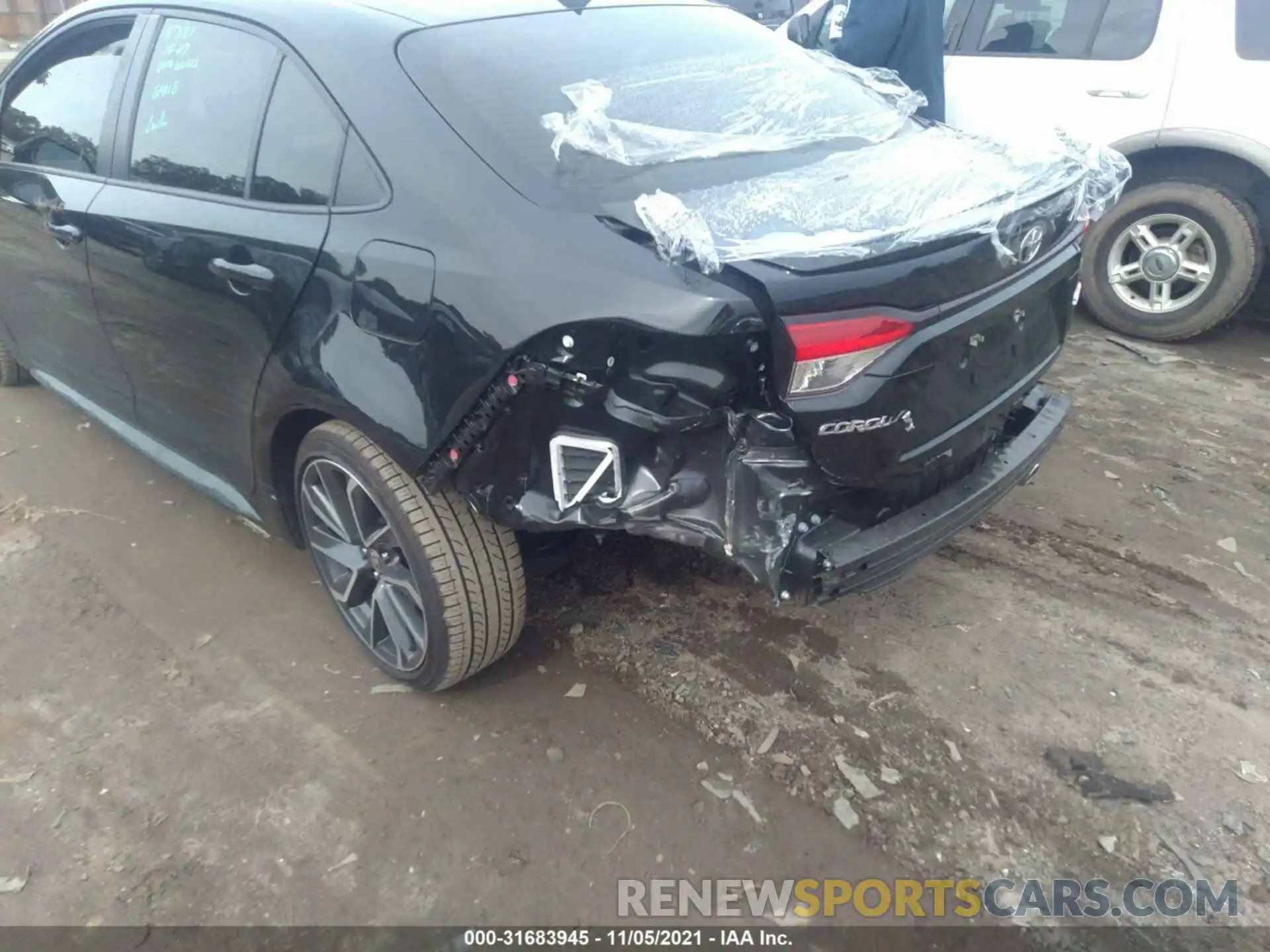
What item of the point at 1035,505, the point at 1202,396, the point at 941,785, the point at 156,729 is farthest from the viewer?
the point at 1202,396

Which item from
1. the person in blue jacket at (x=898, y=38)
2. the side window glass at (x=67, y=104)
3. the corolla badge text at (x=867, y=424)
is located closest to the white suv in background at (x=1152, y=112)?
the person in blue jacket at (x=898, y=38)

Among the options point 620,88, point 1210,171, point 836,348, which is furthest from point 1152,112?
point 836,348

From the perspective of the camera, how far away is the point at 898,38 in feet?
14.8

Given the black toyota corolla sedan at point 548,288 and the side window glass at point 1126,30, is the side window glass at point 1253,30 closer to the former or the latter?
the side window glass at point 1126,30

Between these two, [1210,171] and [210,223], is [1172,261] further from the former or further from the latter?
[210,223]

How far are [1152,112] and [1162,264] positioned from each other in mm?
775

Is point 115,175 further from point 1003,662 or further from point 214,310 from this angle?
point 1003,662

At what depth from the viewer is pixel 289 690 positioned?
2.57 metres

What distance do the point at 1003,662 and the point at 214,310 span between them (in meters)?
2.47

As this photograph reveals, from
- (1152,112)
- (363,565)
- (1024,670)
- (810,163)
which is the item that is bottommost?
(1024,670)

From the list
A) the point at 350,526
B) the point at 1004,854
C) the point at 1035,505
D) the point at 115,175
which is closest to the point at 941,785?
the point at 1004,854

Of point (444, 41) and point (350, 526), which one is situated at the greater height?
point (444, 41)

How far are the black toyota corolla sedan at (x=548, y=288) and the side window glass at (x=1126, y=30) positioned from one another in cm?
255

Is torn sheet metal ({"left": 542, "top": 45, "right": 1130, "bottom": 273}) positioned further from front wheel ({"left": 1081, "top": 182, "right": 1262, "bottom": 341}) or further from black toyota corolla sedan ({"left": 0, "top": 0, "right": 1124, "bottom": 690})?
front wheel ({"left": 1081, "top": 182, "right": 1262, "bottom": 341})
